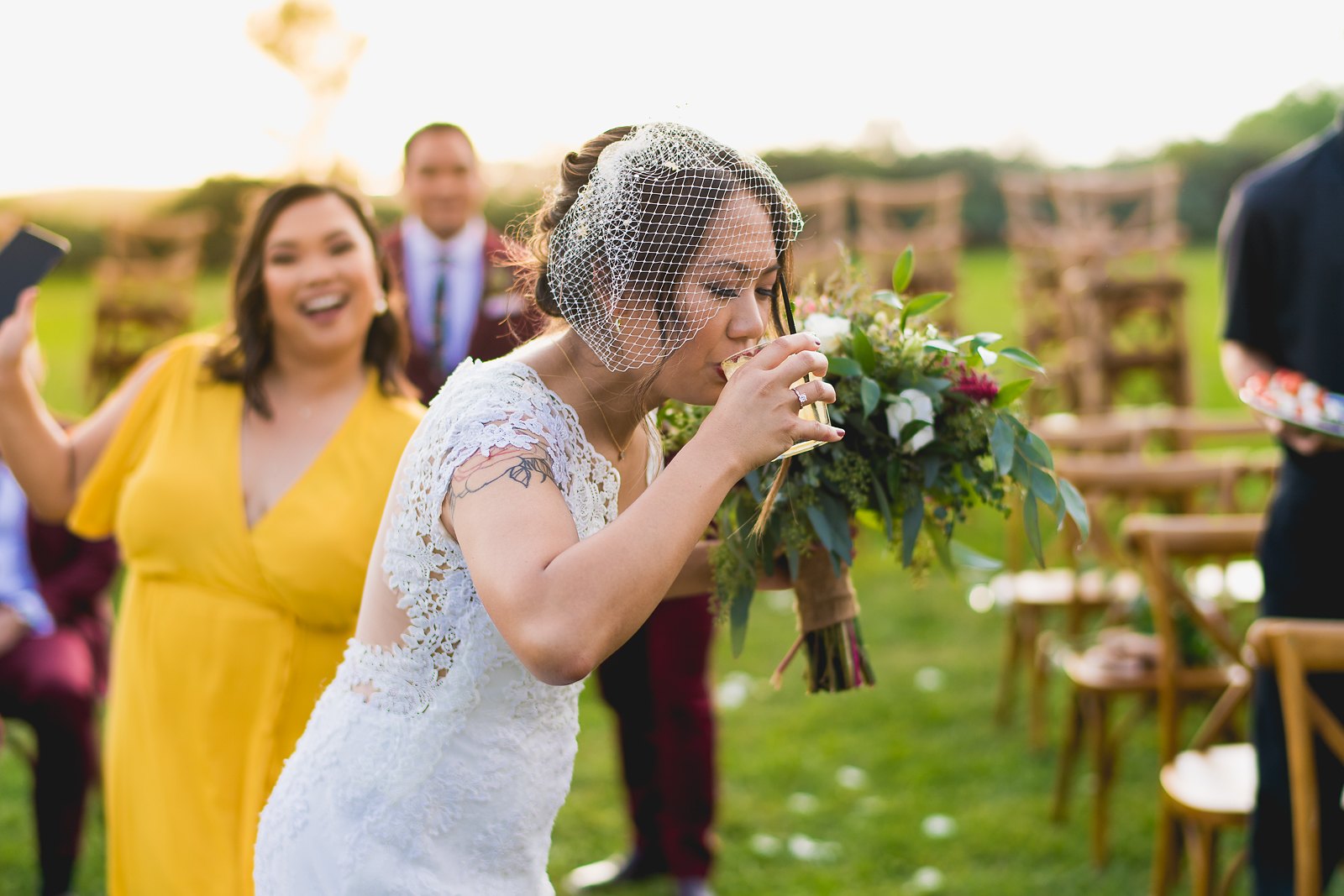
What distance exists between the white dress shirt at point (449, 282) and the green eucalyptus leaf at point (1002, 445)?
107 inches

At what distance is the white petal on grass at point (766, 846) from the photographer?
4637 mm

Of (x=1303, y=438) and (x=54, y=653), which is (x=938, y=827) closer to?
(x=1303, y=438)

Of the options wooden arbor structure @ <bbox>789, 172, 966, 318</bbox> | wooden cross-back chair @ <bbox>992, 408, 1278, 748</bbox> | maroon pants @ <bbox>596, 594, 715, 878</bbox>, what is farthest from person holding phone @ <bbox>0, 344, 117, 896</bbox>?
wooden arbor structure @ <bbox>789, 172, 966, 318</bbox>

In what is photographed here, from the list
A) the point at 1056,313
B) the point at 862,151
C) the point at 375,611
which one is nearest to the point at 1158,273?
the point at 1056,313

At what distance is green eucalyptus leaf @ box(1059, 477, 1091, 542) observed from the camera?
214cm

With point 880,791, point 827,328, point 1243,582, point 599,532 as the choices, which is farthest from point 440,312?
point 1243,582

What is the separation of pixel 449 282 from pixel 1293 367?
295cm

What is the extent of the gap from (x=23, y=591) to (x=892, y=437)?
3783mm

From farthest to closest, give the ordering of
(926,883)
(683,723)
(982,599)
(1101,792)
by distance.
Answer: (982,599) < (1101,792) < (926,883) < (683,723)

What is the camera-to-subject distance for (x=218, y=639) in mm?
2920

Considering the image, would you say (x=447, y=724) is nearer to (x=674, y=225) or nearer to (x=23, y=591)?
(x=674, y=225)

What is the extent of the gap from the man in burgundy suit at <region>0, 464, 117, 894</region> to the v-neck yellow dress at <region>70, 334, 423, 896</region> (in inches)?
59.3

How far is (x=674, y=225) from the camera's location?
1.80 m

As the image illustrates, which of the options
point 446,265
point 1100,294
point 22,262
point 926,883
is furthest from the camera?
point 1100,294
